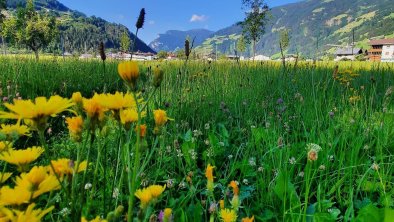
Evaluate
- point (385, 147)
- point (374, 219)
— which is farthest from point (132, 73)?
point (385, 147)

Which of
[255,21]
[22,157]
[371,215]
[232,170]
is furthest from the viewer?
[255,21]

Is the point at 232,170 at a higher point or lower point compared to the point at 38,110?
lower

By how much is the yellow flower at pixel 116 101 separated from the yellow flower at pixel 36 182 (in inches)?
6.5

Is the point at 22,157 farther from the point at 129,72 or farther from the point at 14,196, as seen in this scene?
the point at 129,72

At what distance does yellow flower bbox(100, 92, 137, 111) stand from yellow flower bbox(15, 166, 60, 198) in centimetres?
16

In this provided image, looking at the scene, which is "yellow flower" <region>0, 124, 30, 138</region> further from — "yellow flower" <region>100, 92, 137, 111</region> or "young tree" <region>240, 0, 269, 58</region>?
"young tree" <region>240, 0, 269, 58</region>

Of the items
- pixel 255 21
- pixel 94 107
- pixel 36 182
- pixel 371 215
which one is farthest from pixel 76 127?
pixel 255 21

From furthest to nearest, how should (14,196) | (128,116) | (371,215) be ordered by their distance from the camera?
1. (371,215)
2. (128,116)
3. (14,196)

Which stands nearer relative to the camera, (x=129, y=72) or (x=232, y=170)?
(x=129, y=72)

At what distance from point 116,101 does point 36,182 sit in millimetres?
206

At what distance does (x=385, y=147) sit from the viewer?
1.84 metres

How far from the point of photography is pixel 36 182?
494 mm

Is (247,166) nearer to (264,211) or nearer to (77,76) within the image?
(264,211)

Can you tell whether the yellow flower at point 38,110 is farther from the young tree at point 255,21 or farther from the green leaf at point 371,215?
the young tree at point 255,21
